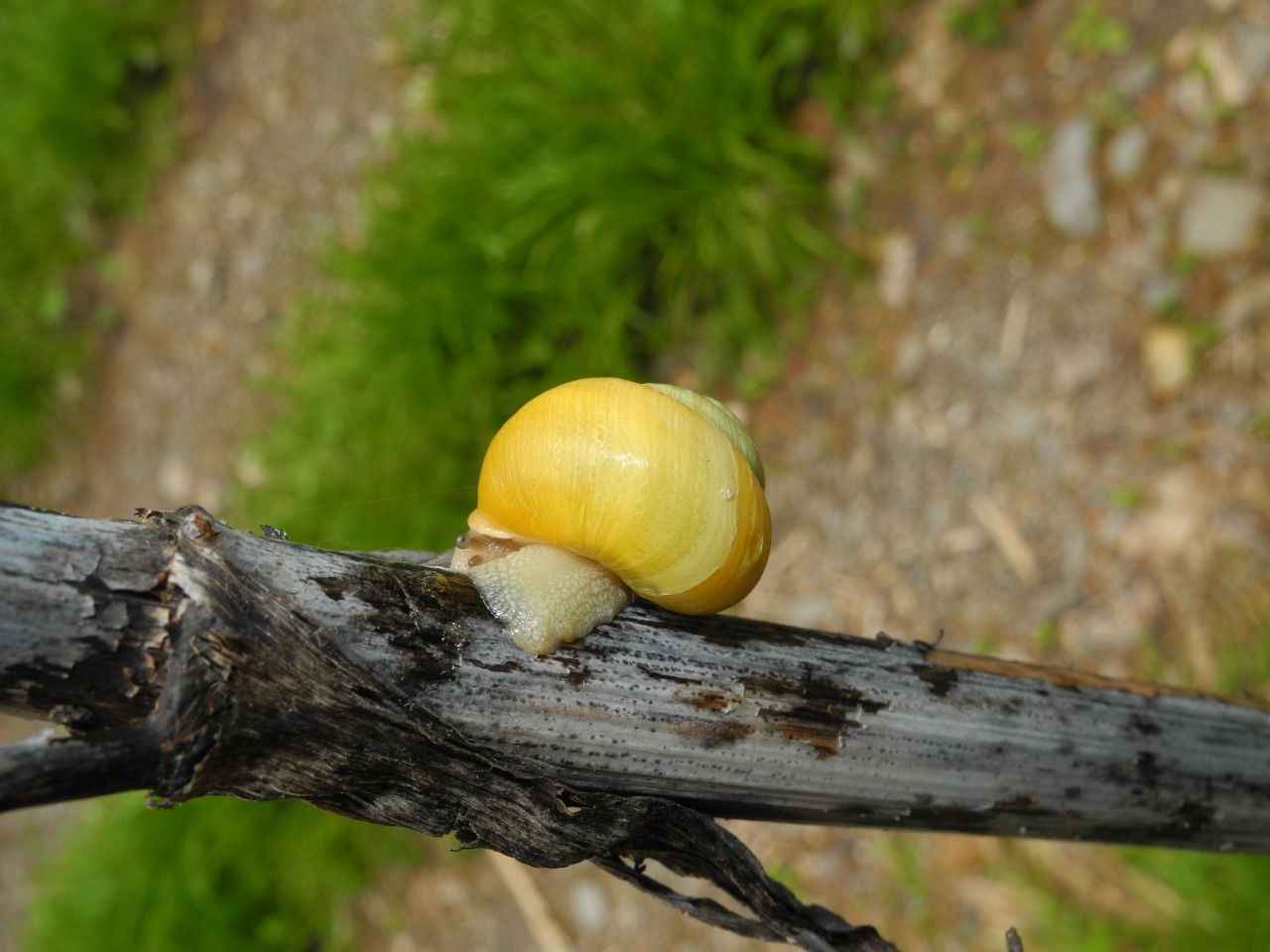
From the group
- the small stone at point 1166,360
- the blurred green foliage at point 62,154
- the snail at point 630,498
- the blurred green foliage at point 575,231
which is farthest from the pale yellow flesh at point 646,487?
the blurred green foliage at point 62,154

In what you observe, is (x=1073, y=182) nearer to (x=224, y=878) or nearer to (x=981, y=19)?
(x=981, y=19)

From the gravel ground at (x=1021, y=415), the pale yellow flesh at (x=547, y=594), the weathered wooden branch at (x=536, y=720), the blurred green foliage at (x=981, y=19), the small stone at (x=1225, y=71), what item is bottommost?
the weathered wooden branch at (x=536, y=720)

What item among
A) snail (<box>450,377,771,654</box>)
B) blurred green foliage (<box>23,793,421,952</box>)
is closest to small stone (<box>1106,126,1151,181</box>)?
snail (<box>450,377,771,654</box>)

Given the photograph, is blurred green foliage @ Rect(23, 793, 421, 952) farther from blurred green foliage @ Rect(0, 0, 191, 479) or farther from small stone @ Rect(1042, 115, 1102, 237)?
small stone @ Rect(1042, 115, 1102, 237)

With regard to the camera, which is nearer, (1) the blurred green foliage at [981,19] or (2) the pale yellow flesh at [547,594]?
(2) the pale yellow flesh at [547,594]

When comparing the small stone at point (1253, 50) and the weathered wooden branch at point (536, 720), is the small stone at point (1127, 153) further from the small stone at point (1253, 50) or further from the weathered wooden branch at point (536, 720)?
the weathered wooden branch at point (536, 720)

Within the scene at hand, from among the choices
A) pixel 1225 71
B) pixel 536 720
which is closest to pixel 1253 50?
pixel 1225 71

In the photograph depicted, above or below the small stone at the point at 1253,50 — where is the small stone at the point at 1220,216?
below
